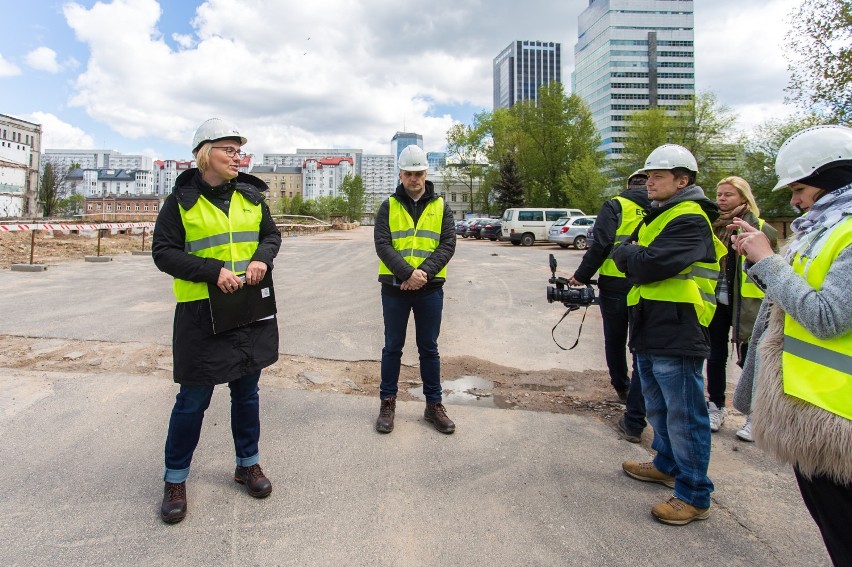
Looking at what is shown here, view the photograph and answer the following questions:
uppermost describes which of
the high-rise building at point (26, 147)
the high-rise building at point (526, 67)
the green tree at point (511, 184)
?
the high-rise building at point (526, 67)

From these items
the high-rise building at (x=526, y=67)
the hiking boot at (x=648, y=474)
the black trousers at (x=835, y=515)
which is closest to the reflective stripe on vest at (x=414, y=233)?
the hiking boot at (x=648, y=474)

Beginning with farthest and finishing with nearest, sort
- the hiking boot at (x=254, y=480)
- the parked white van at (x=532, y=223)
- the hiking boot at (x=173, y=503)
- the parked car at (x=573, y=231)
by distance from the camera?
the parked white van at (x=532, y=223)
the parked car at (x=573, y=231)
the hiking boot at (x=254, y=480)
the hiking boot at (x=173, y=503)

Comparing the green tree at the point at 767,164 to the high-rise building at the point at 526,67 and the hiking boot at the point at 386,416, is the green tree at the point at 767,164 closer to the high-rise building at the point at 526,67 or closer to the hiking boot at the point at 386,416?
the hiking boot at the point at 386,416

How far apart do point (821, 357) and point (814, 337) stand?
7cm

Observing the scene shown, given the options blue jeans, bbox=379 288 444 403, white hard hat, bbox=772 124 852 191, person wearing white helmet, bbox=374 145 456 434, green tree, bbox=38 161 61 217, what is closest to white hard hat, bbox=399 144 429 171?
person wearing white helmet, bbox=374 145 456 434

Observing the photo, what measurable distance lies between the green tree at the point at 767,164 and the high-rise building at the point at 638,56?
90.5m

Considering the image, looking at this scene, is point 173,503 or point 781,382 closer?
point 781,382

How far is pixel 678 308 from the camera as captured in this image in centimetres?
268

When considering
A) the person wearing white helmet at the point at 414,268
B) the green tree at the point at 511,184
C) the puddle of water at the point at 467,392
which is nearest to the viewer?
the person wearing white helmet at the point at 414,268

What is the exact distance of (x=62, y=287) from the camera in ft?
31.9

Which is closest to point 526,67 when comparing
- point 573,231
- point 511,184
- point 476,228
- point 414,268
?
point 511,184

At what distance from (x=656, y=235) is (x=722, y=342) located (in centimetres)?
182

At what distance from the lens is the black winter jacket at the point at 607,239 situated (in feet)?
12.7

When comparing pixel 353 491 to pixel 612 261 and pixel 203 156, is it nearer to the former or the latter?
pixel 203 156
